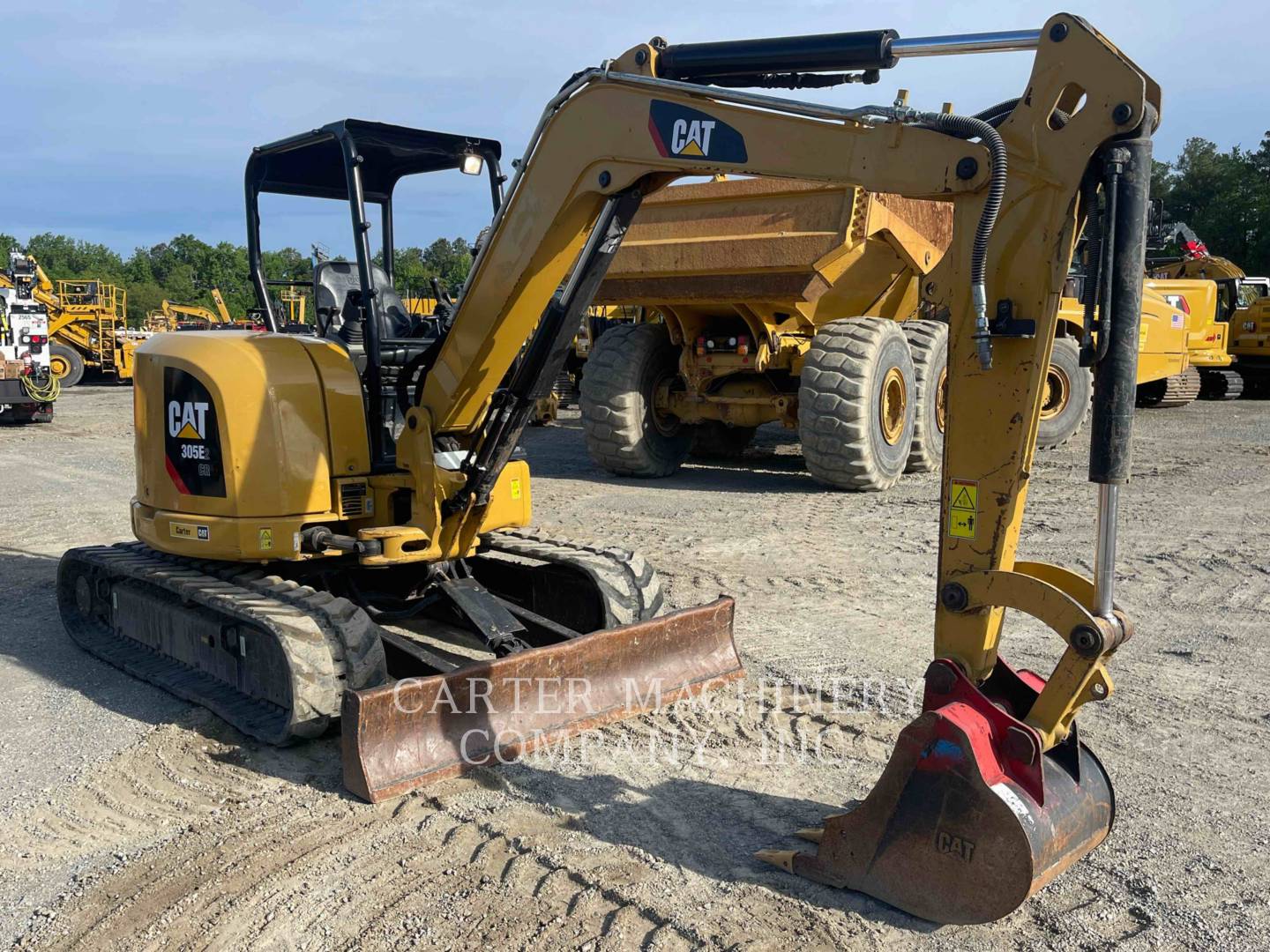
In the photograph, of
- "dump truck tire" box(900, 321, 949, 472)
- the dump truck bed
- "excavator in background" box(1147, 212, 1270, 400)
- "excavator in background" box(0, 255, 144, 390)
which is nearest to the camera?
the dump truck bed

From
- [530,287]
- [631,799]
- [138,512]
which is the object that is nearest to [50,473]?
[138,512]

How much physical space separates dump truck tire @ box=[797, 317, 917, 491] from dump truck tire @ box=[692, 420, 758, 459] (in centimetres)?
233

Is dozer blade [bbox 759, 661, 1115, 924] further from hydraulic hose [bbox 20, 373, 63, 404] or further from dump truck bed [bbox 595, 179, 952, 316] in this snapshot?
hydraulic hose [bbox 20, 373, 63, 404]

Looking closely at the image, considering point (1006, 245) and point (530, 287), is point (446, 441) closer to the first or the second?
point (530, 287)

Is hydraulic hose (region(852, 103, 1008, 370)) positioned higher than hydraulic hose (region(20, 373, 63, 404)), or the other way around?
hydraulic hose (region(852, 103, 1008, 370))

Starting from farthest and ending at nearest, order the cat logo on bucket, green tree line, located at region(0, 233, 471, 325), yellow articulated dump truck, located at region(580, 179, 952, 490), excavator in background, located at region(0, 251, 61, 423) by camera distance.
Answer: green tree line, located at region(0, 233, 471, 325) < excavator in background, located at region(0, 251, 61, 423) < yellow articulated dump truck, located at region(580, 179, 952, 490) < the cat logo on bucket

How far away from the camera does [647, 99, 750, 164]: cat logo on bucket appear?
3553mm

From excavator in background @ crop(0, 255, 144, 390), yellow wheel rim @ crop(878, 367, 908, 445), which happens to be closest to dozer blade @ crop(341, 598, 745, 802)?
yellow wheel rim @ crop(878, 367, 908, 445)

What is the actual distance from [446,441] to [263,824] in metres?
1.84

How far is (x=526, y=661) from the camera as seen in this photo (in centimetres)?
422

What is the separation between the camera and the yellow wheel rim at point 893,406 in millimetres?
9617

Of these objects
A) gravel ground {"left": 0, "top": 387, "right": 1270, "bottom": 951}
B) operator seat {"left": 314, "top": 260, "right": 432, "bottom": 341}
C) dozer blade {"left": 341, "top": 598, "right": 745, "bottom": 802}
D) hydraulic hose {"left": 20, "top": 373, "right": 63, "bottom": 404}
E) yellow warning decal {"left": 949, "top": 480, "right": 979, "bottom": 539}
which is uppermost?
operator seat {"left": 314, "top": 260, "right": 432, "bottom": 341}

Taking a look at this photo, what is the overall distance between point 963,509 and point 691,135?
1.55m

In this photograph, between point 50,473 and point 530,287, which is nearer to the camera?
point 530,287
